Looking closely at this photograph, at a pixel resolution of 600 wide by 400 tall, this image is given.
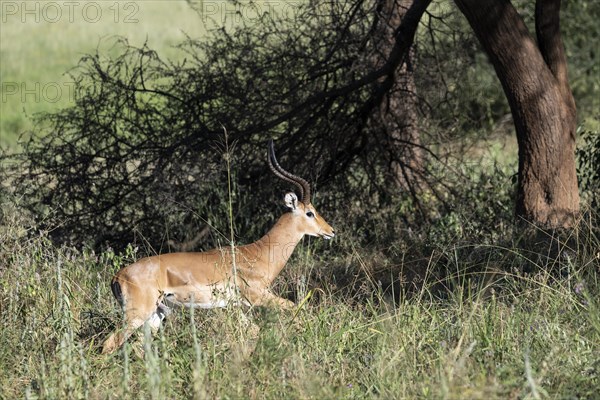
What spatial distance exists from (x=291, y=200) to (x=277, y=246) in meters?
0.34

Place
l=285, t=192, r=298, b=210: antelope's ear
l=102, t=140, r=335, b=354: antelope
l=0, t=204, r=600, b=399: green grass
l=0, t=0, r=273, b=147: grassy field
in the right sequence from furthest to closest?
l=0, t=0, r=273, b=147: grassy field, l=285, t=192, r=298, b=210: antelope's ear, l=102, t=140, r=335, b=354: antelope, l=0, t=204, r=600, b=399: green grass

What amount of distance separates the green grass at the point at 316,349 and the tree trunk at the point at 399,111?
2.92 m

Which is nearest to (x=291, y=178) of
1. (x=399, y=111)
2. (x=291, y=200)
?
(x=291, y=200)

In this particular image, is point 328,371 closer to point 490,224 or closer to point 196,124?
point 490,224

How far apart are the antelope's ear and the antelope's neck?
0.09 metres

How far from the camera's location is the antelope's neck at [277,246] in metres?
6.53

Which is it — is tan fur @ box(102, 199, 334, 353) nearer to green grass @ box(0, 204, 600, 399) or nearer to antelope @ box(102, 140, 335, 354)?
antelope @ box(102, 140, 335, 354)

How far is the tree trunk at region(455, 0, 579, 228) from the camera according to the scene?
7.18 meters

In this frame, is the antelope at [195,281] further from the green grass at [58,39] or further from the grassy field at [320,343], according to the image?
the green grass at [58,39]

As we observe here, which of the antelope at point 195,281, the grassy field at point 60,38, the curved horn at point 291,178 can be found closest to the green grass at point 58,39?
the grassy field at point 60,38

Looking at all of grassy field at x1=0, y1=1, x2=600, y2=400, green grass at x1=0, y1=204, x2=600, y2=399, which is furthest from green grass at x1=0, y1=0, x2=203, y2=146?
green grass at x1=0, y1=204, x2=600, y2=399

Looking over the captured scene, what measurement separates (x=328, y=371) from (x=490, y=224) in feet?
11.5

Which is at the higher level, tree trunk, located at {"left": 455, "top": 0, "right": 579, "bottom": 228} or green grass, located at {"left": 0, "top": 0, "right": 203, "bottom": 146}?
green grass, located at {"left": 0, "top": 0, "right": 203, "bottom": 146}

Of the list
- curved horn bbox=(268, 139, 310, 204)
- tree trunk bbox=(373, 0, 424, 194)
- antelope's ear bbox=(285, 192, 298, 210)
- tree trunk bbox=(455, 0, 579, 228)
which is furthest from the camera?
tree trunk bbox=(373, 0, 424, 194)
